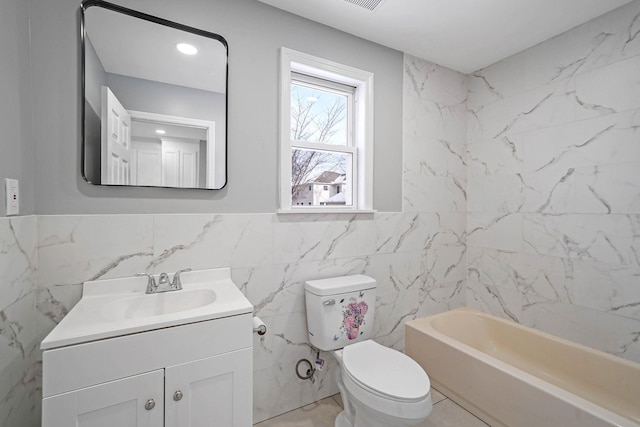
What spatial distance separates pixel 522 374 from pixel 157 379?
5.85 ft

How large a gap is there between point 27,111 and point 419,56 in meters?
2.43

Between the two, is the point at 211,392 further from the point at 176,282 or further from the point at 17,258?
the point at 17,258

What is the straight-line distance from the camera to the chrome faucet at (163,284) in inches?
54.7

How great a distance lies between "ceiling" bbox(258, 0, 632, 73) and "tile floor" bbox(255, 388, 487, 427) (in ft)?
8.09

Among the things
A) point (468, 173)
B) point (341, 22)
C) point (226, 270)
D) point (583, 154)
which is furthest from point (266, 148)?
point (583, 154)

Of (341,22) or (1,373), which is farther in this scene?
(341,22)

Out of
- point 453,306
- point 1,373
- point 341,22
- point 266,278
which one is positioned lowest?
point 453,306

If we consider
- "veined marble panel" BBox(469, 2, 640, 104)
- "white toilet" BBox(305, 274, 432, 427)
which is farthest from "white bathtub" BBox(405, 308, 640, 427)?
"veined marble panel" BBox(469, 2, 640, 104)

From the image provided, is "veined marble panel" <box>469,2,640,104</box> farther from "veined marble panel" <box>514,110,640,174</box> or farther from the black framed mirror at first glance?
the black framed mirror

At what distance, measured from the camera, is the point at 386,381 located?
4.54 ft

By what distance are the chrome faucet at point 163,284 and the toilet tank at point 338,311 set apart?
28.6 inches

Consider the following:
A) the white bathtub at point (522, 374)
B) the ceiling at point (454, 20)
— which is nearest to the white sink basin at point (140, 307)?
the white bathtub at point (522, 374)

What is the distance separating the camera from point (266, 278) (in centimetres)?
174

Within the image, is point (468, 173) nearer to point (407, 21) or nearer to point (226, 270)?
point (407, 21)
